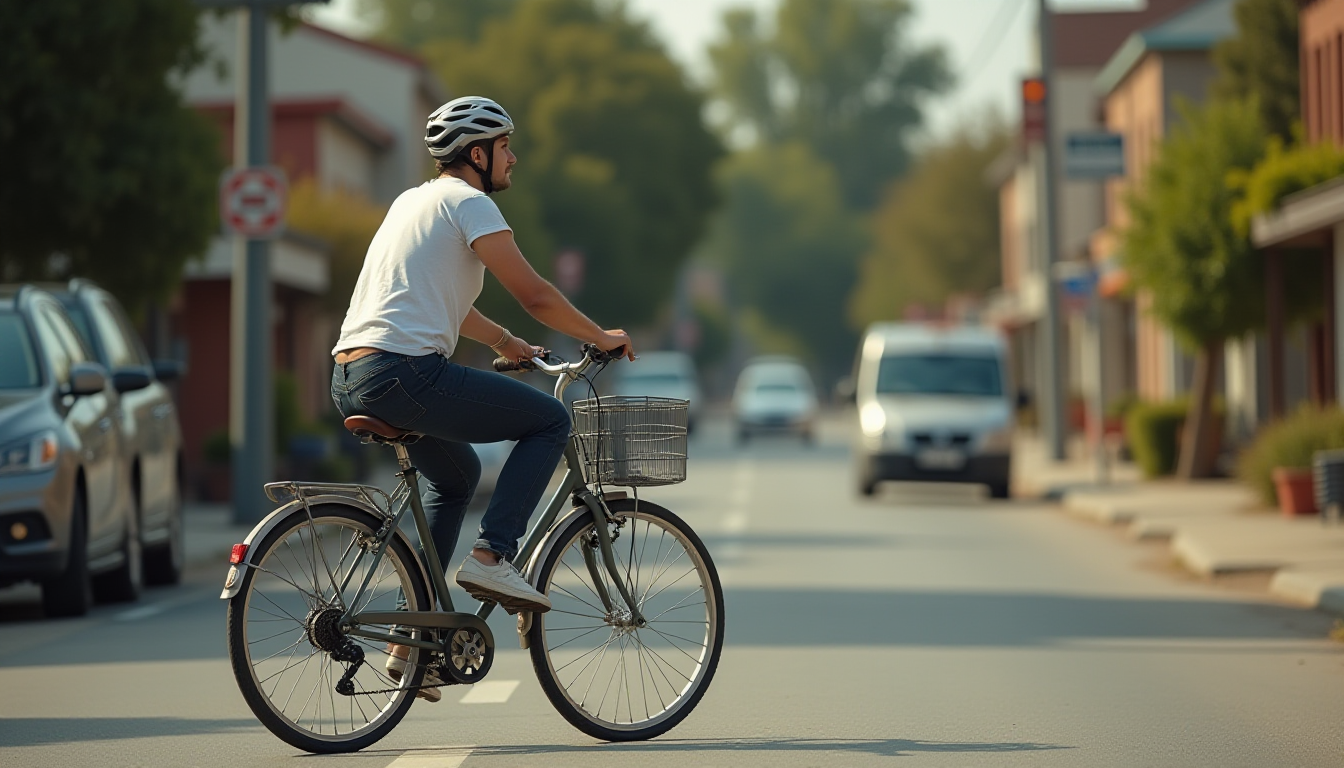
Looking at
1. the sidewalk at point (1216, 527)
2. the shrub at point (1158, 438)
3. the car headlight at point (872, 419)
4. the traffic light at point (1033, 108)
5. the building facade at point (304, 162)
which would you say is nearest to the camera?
the sidewalk at point (1216, 527)

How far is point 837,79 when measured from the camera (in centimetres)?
10969

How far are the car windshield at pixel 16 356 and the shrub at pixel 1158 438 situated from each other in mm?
17872

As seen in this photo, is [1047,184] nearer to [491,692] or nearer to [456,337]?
[491,692]

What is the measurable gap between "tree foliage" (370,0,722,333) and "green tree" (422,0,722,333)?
3 centimetres

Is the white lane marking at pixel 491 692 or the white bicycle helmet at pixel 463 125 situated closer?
the white bicycle helmet at pixel 463 125

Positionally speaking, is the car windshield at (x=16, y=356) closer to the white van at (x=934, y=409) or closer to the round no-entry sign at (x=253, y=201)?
the round no-entry sign at (x=253, y=201)

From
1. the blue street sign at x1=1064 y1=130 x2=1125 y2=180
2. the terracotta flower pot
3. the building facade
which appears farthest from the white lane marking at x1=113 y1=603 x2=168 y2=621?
the blue street sign at x1=1064 y1=130 x2=1125 y2=180

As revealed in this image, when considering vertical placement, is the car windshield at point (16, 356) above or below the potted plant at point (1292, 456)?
above

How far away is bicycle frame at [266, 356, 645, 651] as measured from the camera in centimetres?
689

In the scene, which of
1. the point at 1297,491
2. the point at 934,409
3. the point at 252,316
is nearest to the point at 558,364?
the point at 1297,491

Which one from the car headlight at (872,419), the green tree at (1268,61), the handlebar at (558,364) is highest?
the green tree at (1268,61)

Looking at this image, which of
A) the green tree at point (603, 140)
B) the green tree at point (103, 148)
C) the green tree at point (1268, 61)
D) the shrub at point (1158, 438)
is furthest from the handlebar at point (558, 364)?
the green tree at point (603, 140)

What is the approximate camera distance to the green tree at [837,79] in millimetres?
108438

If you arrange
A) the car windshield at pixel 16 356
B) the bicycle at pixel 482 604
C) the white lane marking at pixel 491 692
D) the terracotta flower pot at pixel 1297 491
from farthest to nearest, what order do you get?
the terracotta flower pot at pixel 1297 491
the car windshield at pixel 16 356
the white lane marking at pixel 491 692
the bicycle at pixel 482 604
